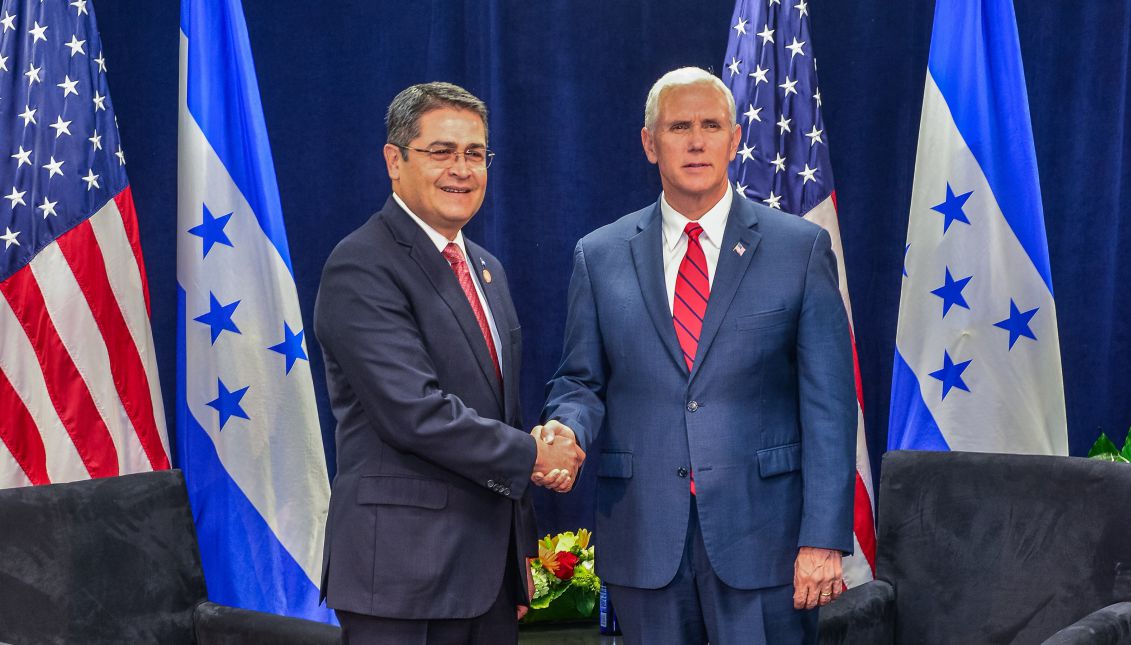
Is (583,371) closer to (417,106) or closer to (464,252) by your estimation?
(464,252)

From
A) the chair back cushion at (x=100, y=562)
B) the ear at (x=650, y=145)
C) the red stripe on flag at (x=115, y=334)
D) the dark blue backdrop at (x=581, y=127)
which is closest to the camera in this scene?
the ear at (x=650, y=145)

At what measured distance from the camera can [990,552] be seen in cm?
314

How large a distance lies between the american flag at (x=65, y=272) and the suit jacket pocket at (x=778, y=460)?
84.7 inches

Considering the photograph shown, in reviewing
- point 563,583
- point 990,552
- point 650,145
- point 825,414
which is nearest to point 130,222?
point 650,145

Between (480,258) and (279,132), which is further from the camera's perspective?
(279,132)

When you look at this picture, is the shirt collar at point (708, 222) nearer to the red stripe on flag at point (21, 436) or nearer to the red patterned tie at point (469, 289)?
the red patterned tie at point (469, 289)

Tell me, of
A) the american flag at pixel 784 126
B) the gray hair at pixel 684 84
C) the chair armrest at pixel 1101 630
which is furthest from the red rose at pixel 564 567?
the gray hair at pixel 684 84

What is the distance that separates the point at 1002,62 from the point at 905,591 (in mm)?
1919

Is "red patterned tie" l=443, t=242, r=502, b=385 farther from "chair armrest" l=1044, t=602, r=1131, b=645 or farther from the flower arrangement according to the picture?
the flower arrangement

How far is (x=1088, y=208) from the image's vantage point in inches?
180

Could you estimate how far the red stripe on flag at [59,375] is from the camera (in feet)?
11.0

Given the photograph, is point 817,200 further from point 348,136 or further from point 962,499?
point 348,136

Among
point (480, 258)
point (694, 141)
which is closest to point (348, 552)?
point (480, 258)

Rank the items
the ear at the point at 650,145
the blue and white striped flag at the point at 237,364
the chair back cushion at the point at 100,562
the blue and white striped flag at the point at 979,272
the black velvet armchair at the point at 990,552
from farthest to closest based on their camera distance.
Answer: the blue and white striped flag at the point at 979,272, the blue and white striped flag at the point at 237,364, the black velvet armchair at the point at 990,552, the chair back cushion at the point at 100,562, the ear at the point at 650,145
